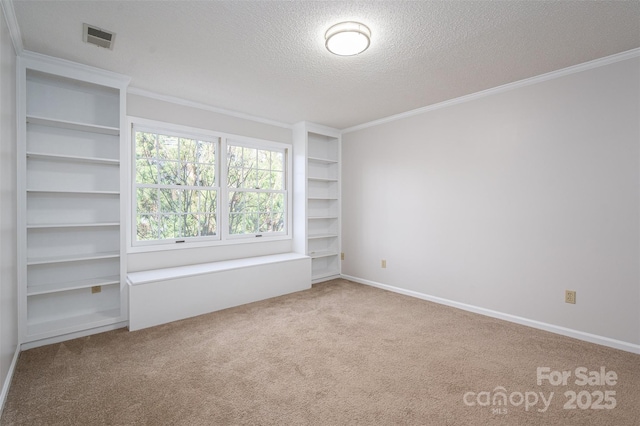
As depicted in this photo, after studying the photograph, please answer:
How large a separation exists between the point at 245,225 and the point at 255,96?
1.76 m

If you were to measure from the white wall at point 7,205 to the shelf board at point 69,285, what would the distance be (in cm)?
24

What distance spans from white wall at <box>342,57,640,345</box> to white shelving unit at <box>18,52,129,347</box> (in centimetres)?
330

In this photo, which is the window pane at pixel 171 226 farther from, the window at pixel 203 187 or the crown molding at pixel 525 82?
the crown molding at pixel 525 82

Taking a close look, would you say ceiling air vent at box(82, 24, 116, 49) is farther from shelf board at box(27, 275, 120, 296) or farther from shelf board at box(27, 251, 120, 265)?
shelf board at box(27, 275, 120, 296)

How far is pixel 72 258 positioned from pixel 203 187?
1539 mm

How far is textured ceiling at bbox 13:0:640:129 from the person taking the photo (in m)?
2.00

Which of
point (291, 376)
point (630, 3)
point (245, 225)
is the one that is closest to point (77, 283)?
point (245, 225)

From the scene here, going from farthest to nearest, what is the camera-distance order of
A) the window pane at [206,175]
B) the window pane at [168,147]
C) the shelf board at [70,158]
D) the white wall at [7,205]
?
the window pane at [206,175]
the window pane at [168,147]
the shelf board at [70,158]
the white wall at [7,205]

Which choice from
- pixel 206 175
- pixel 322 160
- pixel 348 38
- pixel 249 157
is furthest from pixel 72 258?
pixel 322 160

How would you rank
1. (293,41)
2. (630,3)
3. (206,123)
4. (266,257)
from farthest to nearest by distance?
(266,257), (206,123), (293,41), (630,3)

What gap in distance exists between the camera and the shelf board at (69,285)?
2.66 meters

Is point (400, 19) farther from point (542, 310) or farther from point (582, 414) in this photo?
point (542, 310)

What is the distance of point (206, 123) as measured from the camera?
3.90 m

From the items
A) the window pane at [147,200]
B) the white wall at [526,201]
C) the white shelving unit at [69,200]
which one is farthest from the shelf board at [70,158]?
the white wall at [526,201]
